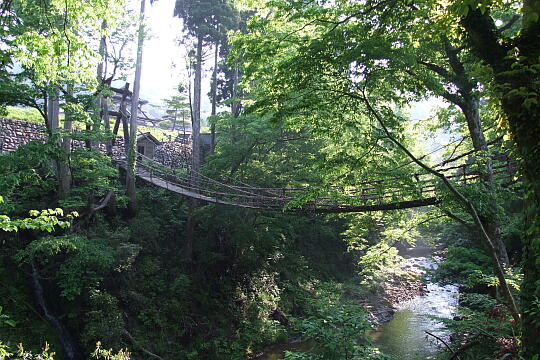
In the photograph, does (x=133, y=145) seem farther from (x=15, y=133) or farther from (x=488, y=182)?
(x=488, y=182)

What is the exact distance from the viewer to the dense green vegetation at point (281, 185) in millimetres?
2791

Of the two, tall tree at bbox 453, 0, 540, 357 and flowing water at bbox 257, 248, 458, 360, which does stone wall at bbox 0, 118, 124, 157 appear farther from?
tall tree at bbox 453, 0, 540, 357

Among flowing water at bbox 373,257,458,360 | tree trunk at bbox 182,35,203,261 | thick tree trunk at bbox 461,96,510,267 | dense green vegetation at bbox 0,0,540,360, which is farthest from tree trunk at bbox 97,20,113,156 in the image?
flowing water at bbox 373,257,458,360

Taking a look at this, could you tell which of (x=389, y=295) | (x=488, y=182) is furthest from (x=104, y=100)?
(x=389, y=295)

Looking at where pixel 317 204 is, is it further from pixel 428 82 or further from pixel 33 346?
pixel 33 346

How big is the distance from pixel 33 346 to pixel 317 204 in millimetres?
4891

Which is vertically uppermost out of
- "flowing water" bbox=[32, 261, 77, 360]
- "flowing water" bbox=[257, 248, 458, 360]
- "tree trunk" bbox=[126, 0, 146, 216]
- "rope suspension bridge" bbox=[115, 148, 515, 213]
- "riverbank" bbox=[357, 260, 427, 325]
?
"tree trunk" bbox=[126, 0, 146, 216]

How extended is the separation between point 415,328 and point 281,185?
15.8 ft

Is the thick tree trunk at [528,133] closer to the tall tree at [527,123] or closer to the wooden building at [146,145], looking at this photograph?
the tall tree at [527,123]

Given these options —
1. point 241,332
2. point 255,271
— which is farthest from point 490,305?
point 255,271

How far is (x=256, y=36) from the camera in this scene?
12.7 ft

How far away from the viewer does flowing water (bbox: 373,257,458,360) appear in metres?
7.09

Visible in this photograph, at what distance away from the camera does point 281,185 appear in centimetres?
798

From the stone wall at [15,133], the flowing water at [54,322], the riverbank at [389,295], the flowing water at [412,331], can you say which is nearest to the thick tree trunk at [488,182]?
the flowing water at [412,331]
